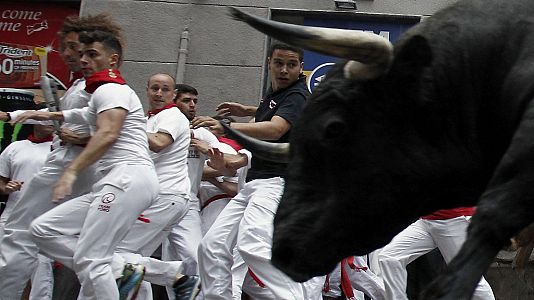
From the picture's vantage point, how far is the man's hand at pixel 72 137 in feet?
25.6

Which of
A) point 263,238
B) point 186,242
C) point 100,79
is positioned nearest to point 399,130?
point 263,238

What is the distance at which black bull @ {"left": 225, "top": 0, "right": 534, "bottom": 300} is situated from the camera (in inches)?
136

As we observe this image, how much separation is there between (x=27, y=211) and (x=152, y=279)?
42.2 inches

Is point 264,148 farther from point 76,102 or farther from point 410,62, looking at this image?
point 76,102

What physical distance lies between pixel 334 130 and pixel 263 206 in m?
4.16

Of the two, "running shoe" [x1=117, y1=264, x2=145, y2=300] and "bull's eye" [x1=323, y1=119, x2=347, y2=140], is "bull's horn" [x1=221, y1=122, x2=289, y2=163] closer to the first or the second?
"bull's eye" [x1=323, y1=119, x2=347, y2=140]

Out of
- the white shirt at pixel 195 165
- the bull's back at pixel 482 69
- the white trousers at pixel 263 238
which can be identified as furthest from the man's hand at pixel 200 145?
the bull's back at pixel 482 69

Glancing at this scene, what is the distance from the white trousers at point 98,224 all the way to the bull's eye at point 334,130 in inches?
153

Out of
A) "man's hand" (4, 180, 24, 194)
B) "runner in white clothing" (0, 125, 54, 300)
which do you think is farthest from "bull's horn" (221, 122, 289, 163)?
"man's hand" (4, 180, 24, 194)

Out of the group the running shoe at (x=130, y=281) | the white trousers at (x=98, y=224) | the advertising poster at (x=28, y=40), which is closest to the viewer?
the white trousers at (x=98, y=224)

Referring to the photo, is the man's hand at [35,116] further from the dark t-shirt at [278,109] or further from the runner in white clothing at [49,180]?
the dark t-shirt at [278,109]

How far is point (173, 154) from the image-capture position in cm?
876

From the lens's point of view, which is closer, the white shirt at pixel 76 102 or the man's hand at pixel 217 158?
the white shirt at pixel 76 102

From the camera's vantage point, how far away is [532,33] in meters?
3.43
